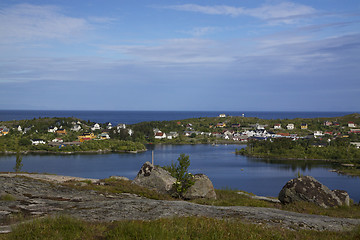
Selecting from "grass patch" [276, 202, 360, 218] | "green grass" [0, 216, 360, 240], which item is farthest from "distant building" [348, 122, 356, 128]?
"green grass" [0, 216, 360, 240]

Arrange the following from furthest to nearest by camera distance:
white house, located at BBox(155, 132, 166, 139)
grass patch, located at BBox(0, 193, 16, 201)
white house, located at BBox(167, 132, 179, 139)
→ white house, located at BBox(167, 132, 179, 139), white house, located at BBox(155, 132, 166, 139), grass patch, located at BBox(0, 193, 16, 201)

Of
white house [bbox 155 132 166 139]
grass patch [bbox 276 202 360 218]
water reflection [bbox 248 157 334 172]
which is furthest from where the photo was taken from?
white house [bbox 155 132 166 139]

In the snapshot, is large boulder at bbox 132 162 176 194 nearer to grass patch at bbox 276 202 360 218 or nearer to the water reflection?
grass patch at bbox 276 202 360 218

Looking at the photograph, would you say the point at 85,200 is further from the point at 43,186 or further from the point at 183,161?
the point at 183,161

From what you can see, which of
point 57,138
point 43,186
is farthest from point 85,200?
point 57,138

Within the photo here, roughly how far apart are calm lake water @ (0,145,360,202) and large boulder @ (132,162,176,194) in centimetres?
3105

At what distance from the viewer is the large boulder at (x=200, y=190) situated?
64.4ft

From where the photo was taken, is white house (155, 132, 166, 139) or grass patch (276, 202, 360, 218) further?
white house (155, 132, 166, 139)

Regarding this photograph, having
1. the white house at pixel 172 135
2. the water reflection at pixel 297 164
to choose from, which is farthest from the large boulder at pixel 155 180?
the white house at pixel 172 135

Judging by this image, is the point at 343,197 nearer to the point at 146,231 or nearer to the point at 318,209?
the point at 318,209

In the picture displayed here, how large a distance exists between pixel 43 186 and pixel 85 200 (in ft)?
14.9

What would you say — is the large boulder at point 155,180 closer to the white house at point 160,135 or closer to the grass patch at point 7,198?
the grass patch at point 7,198

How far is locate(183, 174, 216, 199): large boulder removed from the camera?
19641mm

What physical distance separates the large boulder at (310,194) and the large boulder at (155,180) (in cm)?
717
